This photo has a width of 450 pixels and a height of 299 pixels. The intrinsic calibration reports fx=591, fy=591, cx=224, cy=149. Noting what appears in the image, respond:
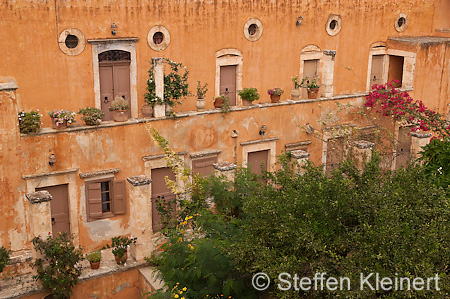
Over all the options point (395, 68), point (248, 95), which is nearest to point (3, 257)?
point (248, 95)

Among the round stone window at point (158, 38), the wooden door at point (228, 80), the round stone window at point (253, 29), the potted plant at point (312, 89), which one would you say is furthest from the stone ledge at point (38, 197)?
the potted plant at point (312, 89)

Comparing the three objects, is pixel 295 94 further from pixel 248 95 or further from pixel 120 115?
pixel 120 115

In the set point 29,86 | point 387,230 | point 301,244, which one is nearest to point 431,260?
Result: point 387,230

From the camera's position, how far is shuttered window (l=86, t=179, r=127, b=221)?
625 inches

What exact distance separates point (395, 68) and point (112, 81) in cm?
1127

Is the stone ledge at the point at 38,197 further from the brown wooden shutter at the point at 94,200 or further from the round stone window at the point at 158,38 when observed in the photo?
the round stone window at the point at 158,38

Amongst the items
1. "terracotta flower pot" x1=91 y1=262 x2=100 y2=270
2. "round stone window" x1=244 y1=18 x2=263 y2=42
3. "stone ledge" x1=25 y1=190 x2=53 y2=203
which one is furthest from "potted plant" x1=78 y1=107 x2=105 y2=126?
"round stone window" x1=244 y1=18 x2=263 y2=42

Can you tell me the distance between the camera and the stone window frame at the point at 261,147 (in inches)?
716

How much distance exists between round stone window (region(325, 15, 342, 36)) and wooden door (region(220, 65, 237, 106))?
3.87 meters

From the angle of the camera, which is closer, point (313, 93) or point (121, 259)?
point (121, 259)

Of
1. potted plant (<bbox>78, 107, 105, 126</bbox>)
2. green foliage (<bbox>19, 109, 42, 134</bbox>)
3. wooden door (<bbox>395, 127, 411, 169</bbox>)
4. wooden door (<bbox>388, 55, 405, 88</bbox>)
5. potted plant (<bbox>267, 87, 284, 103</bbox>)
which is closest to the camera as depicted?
green foliage (<bbox>19, 109, 42, 134</bbox>)

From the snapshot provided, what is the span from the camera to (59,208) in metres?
15.7

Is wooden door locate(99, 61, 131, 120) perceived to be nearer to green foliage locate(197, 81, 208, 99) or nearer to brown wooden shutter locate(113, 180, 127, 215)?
green foliage locate(197, 81, 208, 99)

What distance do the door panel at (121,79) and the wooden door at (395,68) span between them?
1047 cm
